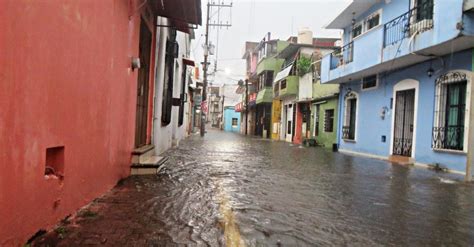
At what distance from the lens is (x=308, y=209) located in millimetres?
4836

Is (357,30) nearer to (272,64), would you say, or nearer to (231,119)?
(272,64)

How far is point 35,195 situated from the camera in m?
2.98

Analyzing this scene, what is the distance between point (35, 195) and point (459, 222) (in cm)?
454

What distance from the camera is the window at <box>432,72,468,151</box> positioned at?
34.0 ft

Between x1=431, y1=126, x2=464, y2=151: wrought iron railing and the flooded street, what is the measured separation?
3413 millimetres

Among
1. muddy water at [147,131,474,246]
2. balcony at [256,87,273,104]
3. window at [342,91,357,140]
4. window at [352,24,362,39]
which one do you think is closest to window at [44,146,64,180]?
muddy water at [147,131,474,246]

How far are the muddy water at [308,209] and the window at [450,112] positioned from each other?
325cm

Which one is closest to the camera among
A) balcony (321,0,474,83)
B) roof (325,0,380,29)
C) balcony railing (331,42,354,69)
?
balcony (321,0,474,83)

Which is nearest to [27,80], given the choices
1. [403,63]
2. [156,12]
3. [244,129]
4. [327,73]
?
[156,12]

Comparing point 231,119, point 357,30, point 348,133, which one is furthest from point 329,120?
point 231,119

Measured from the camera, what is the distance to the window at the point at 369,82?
15345 millimetres

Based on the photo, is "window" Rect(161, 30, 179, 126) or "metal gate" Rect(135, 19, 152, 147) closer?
"metal gate" Rect(135, 19, 152, 147)

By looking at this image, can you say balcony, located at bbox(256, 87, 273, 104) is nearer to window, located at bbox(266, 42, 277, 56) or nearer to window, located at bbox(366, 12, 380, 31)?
window, located at bbox(266, 42, 277, 56)

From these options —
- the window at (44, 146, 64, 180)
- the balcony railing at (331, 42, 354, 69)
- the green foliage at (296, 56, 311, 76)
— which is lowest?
the window at (44, 146, 64, 180)
